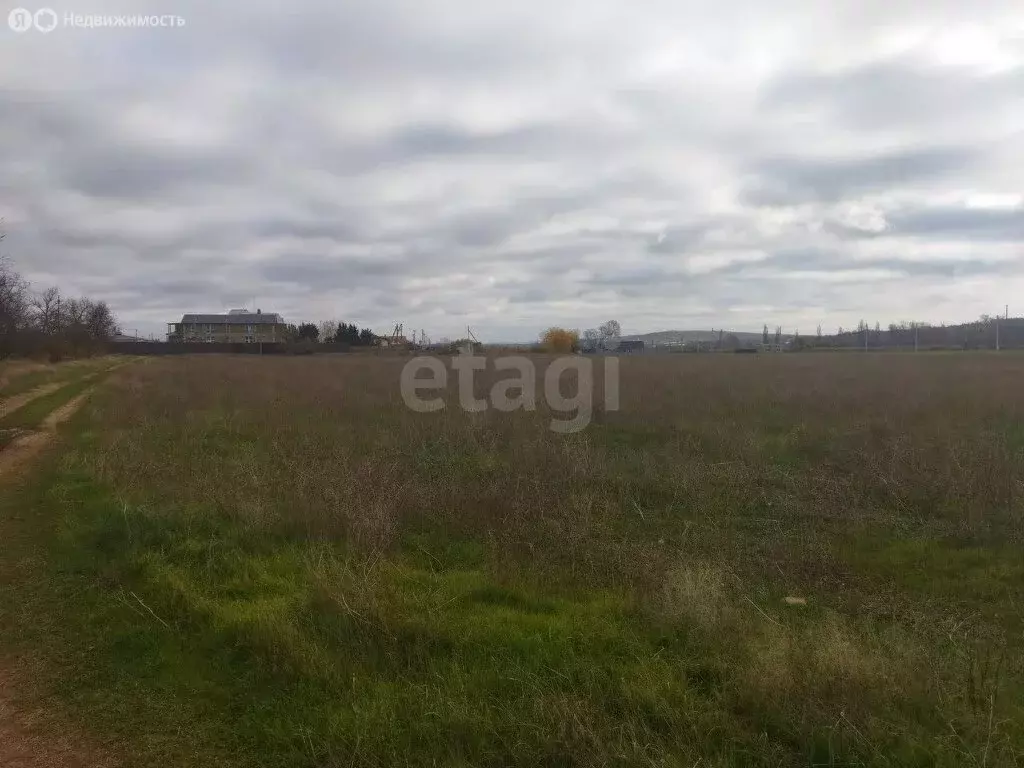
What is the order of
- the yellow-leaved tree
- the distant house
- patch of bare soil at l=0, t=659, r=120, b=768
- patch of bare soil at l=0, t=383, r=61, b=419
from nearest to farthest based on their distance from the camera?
patch of bare soil at l=0, t=659, r=120, b=768, patch of bare soil at l=0, t=383, r=61, b=419, the yellow-leaved tree, the distant house

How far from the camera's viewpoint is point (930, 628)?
14.4 ft

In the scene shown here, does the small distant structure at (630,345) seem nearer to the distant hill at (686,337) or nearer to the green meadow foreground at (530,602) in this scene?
the distant hill at (686,337)

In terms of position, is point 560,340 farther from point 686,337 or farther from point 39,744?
point 39,744

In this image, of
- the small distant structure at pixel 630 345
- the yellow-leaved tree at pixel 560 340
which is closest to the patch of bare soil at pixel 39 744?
the yellow-leaved tree at pixel 560 340

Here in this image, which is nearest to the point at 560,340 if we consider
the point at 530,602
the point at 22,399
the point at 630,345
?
the point at 630,345

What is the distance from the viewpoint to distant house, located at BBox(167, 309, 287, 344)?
99.8 m

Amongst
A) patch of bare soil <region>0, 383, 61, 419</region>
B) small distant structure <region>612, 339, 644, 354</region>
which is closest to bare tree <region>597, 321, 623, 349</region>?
small distant structure <region>612, 339, 644, 354</region>

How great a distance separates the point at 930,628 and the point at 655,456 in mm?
5688

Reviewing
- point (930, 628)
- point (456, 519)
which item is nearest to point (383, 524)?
point (456, 519)

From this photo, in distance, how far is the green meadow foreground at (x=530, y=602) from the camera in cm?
316

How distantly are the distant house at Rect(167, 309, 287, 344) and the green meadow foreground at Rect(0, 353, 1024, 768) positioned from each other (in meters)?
95.3

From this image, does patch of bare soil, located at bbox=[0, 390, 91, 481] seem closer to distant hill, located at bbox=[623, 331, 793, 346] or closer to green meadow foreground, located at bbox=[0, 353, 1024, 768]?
green meadow foreground, located at bbox=[0, 353, 1024, 768]

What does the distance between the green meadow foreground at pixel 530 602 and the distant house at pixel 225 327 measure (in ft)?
313

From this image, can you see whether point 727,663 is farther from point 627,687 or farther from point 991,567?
point 991,567
